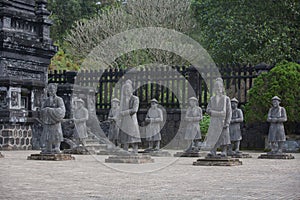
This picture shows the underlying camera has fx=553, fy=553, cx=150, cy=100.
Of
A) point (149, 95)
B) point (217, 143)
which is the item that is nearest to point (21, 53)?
point (149, 95)

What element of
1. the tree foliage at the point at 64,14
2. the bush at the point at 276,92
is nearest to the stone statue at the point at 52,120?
the bush at the point at 276,92

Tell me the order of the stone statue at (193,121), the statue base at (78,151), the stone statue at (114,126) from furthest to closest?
the statue base at (78,151)
the stone statue at (193,121)
the stone statue at (114,126)

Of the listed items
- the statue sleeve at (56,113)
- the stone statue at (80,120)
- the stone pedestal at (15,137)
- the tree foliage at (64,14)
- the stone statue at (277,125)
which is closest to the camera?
the statue sleeve at (56,113)

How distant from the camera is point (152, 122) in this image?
18266 mm

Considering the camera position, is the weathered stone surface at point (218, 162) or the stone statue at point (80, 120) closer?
the weathered stone surface at point (218, 162)

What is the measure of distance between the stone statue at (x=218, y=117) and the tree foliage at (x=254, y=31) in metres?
13.9

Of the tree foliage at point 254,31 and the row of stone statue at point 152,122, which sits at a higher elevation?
the tree foliage at point 254,31

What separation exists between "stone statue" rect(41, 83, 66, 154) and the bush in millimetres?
8299

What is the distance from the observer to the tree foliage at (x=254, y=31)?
89.7ft

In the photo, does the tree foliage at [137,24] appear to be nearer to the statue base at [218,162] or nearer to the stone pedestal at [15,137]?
the stone pedestal at [15,137]

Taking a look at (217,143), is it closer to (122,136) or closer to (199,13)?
(122,136)

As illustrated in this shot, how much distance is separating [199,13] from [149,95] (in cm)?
960

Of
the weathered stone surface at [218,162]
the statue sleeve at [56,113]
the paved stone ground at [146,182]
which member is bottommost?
the paved stone ground at [146,182]

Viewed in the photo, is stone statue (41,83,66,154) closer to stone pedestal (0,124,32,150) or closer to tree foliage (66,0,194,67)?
stone pedestal (0,124,32,150)
